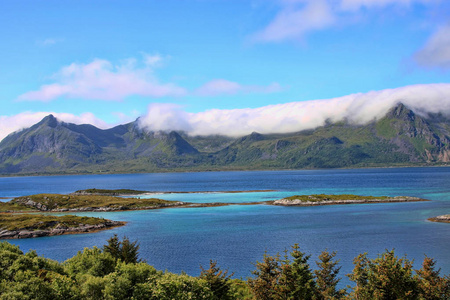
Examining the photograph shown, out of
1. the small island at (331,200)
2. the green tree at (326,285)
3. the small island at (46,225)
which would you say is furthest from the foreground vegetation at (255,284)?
the small island at (331,200)

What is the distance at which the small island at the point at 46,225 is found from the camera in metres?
104

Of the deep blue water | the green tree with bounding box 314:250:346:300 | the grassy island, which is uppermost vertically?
the green tree with bounding box 314:250:346:300

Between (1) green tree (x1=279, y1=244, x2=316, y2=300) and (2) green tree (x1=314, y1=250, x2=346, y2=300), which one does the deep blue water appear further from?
(1) green tree (x1=279, y1=244, x2=316, y2=300)

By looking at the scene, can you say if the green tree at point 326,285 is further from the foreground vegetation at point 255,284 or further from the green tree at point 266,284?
the green tree at point 266,284

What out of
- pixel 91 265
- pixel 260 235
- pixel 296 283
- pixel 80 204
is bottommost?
pixel 260 235

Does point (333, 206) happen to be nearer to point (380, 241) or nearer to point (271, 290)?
point (380, 241)

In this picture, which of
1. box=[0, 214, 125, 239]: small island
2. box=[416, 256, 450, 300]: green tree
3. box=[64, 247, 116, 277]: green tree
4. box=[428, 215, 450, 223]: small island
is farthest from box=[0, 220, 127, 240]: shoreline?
box=[428, 215, 450, 223]: small island

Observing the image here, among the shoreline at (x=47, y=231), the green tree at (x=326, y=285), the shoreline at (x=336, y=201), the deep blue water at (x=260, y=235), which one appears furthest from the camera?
the shoreline at (x=336, y=201)

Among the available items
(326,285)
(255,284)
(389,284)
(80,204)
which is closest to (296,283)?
(255,284)

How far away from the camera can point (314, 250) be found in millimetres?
77688

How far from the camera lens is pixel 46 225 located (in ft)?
361

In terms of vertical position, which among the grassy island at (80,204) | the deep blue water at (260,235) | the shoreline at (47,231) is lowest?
the deep blue water at (260,235)

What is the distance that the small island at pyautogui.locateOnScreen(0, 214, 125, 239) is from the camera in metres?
104

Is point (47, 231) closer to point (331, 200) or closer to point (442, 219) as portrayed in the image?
point (331, 200)
